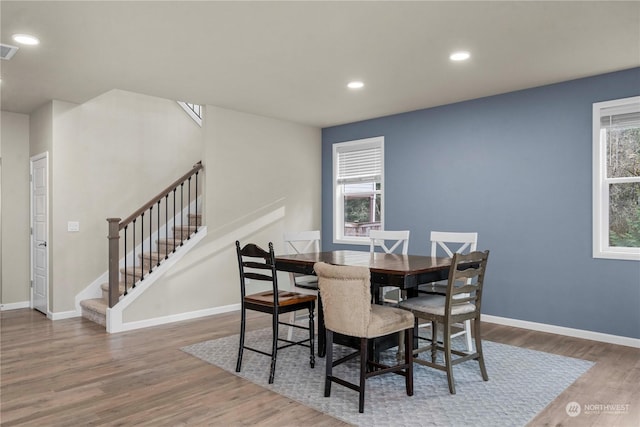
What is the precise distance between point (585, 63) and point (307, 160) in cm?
376

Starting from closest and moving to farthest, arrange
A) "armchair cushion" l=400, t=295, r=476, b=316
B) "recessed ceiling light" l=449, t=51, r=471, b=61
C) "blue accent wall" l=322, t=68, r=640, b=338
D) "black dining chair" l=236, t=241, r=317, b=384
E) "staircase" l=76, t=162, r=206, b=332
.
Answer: "armchair cushion" l=400, t=295, r=476, b=316 → "black dining chair" l=236, t=241, r=317, b=384 → "recessed ceiling light" l=449, t=51, r=471, b=61 → "blue accent wall" l=322, t=68, r=640, b=338 → "staircase" l=76, t=162, r=206, b=332

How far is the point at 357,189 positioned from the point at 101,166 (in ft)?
11.2

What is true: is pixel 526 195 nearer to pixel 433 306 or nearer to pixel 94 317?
pixel 433 306

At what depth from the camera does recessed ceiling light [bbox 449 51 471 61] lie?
11.7 ft

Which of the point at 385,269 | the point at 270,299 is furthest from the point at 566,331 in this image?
the point at 270,299

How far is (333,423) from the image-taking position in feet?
8.18

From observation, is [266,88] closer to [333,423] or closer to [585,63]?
[585,63]

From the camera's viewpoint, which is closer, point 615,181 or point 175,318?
point 615,181

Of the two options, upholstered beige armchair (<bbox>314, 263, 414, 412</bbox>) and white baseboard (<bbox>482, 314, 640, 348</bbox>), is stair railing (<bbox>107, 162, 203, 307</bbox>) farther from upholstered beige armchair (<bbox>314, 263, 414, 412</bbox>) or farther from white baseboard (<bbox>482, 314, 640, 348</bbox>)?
white baseboard (<bbox>482, 314, 640, 348</bbox>)

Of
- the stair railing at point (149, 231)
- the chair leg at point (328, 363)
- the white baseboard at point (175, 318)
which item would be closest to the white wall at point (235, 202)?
the white baseboard at point (175, 318)

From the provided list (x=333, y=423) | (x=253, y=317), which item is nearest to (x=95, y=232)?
(x=253, y=317)

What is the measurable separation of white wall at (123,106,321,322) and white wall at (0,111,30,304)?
7.14 ft

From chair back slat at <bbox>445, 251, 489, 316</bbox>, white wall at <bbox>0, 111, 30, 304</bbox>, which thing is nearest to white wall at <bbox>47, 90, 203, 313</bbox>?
white wall at <bbox>0, 111, 30, 304</bbox>

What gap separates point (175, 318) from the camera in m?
4.96
